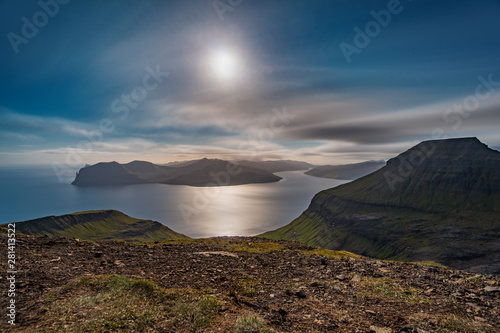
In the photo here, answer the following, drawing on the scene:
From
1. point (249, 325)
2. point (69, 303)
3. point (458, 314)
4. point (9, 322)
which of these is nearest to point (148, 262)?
point (69, 303)

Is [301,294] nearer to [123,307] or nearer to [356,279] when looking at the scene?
[356,279]

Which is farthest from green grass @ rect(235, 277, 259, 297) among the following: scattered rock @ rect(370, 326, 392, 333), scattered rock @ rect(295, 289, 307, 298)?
scattered rock @ rect(370, 326, 392, 333)

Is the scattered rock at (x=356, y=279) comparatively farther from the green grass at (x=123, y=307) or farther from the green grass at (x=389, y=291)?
the green grass at (x=123, y=307)

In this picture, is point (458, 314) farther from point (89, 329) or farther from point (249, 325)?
point (89, 329)

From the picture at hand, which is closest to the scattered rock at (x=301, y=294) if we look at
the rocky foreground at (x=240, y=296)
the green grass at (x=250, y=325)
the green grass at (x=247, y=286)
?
the rocky foreground at (x=240, y=296)

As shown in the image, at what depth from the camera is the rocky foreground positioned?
30.2 ft

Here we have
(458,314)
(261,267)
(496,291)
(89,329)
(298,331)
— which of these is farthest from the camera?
(261,267)

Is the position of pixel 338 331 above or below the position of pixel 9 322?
below

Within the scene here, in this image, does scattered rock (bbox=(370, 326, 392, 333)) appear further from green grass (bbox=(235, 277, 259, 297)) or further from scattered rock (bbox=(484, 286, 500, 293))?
scattered rock (bbox=(484, 286, 500, 293))

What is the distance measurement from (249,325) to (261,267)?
8886mm

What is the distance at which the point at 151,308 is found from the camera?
10.3 m

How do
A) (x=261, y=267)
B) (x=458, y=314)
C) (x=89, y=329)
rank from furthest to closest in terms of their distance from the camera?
1. (x=261, y=267)
2. (x=458, y=314)
3. (x=89, y=329)

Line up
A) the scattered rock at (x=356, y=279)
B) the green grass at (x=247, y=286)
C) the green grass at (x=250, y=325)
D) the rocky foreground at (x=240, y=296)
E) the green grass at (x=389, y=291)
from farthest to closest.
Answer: the scattered rock at (x=356, y=279), the green grass at (x=247, y=286), the green grass at (x=389, y=291), the rocky foreground at (x=240, y=296), the green grass at (x=250, y=325)

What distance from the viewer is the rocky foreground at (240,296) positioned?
9.22 meters
